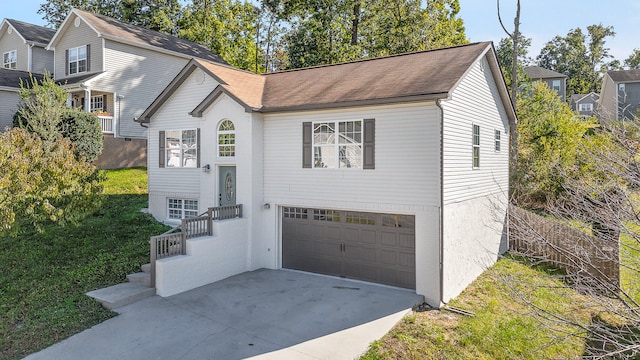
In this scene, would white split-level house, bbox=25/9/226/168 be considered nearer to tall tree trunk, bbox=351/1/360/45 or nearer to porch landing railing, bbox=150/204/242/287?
tall tree trunk, bbox=351/1/360/45

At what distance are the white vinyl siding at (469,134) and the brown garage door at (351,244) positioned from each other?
1.75 meters

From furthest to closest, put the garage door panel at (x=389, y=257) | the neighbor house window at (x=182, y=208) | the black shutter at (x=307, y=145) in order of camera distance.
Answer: the neighbor house window at (x=182, y=208), the black shutter at (x=307, y=145), the garage door panel at (x=389, y=257)

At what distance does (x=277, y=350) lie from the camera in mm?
7387

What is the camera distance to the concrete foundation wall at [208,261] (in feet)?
33.3

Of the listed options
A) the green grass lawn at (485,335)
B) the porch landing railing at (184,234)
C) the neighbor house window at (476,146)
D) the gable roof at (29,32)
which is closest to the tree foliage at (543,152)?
the neighbor house window at (476,146)

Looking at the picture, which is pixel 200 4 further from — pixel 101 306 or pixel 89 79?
pixel 101 306

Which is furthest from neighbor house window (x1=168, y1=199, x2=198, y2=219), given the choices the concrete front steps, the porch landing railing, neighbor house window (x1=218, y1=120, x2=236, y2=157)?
the concrete front steps

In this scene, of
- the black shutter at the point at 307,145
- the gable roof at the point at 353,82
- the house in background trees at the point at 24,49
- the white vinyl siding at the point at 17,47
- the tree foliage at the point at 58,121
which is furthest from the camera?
the white vinyl siding at the point at 17,47

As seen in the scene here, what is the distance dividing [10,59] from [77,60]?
968 cm

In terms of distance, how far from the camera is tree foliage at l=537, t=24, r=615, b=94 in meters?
58.4

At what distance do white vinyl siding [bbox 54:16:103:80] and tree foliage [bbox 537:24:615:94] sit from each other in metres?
62.3

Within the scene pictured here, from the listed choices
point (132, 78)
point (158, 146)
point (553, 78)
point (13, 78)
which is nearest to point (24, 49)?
point (13, 78)

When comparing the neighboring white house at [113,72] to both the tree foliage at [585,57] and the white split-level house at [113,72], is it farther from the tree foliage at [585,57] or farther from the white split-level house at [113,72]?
the tree foliage at [585,57]

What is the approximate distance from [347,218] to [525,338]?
211 inches
